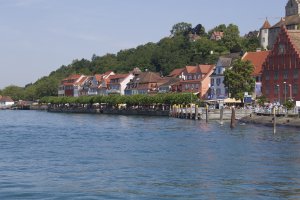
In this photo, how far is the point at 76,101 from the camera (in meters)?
186

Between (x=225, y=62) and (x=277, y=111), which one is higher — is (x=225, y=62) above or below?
above

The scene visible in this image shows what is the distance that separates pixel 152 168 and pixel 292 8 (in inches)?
6058

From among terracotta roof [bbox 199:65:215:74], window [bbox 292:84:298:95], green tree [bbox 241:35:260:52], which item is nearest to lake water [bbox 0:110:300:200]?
window [bbox 292:84:298:95]

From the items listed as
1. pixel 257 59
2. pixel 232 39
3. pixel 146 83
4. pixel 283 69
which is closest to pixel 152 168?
pixel 283 69

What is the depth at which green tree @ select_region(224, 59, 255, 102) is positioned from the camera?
4092 inches

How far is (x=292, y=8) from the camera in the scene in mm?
183875

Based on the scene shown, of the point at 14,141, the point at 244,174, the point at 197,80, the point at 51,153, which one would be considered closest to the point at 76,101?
the point at 197,80

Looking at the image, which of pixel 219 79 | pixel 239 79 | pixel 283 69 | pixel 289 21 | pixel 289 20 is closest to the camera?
pixel 239 79

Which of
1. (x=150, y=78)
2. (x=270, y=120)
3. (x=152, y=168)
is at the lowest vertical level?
(x=152, y=168)

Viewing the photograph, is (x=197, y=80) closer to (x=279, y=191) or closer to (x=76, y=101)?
(x=76, y=101)

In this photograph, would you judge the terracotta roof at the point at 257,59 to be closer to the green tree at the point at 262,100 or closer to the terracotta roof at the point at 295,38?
the green tree at the point at 262,100

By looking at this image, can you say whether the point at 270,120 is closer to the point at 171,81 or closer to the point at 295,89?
the point at 295,89

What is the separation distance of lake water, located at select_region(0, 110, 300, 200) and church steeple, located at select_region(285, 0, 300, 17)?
12795cm

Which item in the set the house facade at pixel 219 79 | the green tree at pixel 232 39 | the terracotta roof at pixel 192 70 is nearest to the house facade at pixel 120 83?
the green tree at pixel 232 39
